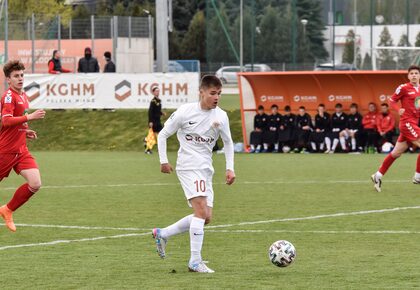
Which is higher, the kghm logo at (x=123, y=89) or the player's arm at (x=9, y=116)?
the player's arm at (x=9, y=116)

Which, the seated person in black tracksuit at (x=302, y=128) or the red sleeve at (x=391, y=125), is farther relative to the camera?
the seated person in black tracksuit at (x=302, y=128)

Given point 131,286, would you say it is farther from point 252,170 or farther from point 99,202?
point 252,170

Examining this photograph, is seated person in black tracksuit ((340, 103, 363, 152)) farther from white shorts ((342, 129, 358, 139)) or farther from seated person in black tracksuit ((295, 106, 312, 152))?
seated person in black tracksuit ((295, 106, 312, 152))

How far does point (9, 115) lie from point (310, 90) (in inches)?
859

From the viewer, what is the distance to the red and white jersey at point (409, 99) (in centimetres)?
1903

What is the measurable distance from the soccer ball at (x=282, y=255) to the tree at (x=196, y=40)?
7697cm

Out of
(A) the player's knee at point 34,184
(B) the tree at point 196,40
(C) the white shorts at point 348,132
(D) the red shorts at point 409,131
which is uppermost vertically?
(B) the tree at point 196,40

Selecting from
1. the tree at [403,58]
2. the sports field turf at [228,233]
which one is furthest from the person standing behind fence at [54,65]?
the tree at [403,58]

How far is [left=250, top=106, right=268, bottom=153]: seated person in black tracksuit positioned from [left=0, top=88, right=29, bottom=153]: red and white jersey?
19755 mm

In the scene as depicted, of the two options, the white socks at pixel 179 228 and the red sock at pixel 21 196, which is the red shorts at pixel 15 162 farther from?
the white socks at pixel 179 228

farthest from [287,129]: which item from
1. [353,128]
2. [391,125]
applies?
[391,125]

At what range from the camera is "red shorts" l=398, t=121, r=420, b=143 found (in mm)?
19016

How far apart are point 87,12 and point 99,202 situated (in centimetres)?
7164

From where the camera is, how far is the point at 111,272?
1008 cm
